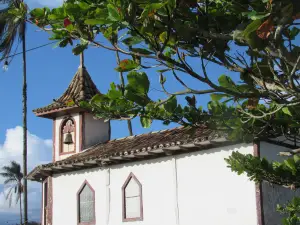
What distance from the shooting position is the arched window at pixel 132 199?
49.6 feet

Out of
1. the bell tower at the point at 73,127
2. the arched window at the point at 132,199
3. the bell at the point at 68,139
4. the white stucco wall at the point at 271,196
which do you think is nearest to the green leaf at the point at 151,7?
the white stucco wall at the point at 271,196

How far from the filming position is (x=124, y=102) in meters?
4.76

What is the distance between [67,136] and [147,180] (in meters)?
5.02

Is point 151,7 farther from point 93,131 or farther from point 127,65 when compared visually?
point 93,131

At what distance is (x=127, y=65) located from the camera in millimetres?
4711

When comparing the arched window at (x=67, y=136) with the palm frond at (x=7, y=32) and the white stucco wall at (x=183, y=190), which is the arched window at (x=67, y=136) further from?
the palm frond at (x=7, y=32)

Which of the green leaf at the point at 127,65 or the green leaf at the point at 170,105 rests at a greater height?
the green leaf at the point at 127,65

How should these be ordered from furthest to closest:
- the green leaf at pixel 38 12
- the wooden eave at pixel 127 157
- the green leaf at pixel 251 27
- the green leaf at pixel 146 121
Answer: the wooden eave at pixel 127 157
the green leaf at pixel 146 121
the green leaf at pixel 38 12
the green leaf at pixel 251 27

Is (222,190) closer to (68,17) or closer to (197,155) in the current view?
(197,155)

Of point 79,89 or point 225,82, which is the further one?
point 79,89

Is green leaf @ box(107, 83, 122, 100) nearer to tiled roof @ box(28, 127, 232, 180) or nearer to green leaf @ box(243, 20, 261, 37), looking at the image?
green leaf @ box(243, 20, 261, 37)

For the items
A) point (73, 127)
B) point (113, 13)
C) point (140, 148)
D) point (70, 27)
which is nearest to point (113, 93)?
point (70, 27)

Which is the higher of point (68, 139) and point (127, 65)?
point (68, 139)

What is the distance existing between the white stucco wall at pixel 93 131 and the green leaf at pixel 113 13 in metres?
14.9
